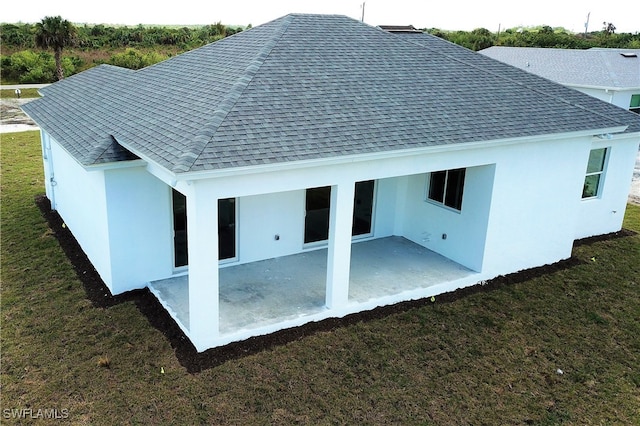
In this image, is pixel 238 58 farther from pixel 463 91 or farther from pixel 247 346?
pixel 247 346

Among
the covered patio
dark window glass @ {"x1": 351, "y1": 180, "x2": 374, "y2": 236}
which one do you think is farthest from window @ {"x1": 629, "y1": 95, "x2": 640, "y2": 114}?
dark window glass @ {"x1": 351, "y1": 180, "x2": 374, "y2": 236}

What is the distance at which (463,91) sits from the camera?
12086 millimetres

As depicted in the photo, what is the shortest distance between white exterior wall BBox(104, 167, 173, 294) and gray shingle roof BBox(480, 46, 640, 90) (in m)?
24.1

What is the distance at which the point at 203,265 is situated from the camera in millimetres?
8266

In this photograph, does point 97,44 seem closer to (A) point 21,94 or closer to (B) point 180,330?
(A) point 21,94

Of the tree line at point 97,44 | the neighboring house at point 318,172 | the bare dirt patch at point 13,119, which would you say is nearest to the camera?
the neighboring house at point 318,172

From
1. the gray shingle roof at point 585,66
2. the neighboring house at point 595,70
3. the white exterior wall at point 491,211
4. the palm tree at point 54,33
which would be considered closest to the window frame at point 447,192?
the white exterior wall at point 491,211

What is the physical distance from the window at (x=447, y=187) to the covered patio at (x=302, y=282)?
127 cm

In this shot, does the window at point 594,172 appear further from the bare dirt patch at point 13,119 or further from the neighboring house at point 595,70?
the bare dirt patch at point 13,119

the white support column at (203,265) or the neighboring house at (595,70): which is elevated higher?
the neighboring house at (595,70)

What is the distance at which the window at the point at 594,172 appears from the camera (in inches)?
562

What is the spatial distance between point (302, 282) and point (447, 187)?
4138 millimetres

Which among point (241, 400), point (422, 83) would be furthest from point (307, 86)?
point (241, 400)

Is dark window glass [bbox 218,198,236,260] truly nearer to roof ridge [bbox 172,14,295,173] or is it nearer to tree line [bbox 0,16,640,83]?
roof ridge [bbox 172,14,295,173]
